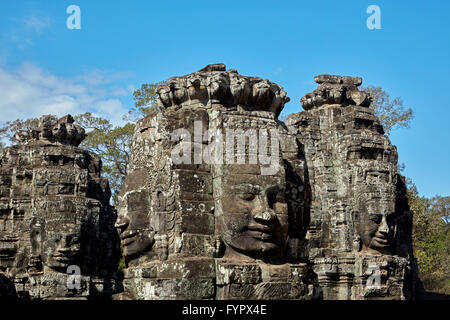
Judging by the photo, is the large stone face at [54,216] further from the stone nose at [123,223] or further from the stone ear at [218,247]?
the stone ear at [218,247]

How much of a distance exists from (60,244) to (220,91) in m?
7.29

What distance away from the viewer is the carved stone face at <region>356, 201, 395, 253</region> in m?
10.6

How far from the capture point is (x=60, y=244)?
1260 centimetres

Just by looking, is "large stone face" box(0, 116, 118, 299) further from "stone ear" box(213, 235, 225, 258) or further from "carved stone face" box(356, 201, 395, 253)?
"stone ear" box(213, 235, 225, 258)

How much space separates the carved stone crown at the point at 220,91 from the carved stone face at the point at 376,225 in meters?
4.38

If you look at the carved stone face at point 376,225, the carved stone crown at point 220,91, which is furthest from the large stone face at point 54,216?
the carved stone crown at point 220,91

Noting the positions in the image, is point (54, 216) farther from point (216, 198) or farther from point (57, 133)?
point (216, 198)

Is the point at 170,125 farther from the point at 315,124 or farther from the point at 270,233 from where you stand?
the point at 315,124

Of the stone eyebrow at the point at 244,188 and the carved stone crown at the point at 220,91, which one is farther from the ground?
the carved stone crown at the point at 220,91

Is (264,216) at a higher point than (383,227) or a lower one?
higher

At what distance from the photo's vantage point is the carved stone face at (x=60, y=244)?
12547mm

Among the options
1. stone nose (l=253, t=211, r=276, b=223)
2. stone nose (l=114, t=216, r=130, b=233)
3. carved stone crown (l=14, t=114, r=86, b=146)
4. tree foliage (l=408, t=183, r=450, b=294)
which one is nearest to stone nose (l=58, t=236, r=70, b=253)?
carved stone crown (l=14, t=114, r=86, b=146)

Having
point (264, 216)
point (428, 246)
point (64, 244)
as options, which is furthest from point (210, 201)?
point (428, 246)

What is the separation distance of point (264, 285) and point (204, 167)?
4.60ft
